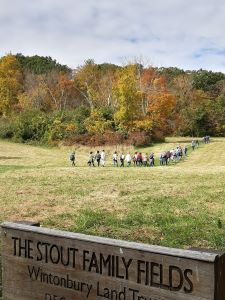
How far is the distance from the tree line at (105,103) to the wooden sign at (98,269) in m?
49.8

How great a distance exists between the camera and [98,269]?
3549 millimetres

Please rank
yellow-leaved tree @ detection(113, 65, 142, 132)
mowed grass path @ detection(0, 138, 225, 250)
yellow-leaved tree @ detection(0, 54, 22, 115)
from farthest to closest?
yellow-leaved tree @ detection(0, 54, 22, 115), yellow-leaved tree @ detection(113, 65, 142, 132), mowed grass path @ detection(0, 138, 225, 250)

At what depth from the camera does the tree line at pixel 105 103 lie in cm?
5731

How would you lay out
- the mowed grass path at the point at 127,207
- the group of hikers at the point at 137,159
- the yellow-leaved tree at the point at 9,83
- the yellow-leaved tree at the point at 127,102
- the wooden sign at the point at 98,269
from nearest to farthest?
1. the wooden sign at the point at 98,269
2. the mowed grass path at the point at 127,207
3. the group of hikers at the point at 137,159
4. the yellow-leaved tree at the point at 127,102
5. the yellow-leaved tree at the point at 9,83

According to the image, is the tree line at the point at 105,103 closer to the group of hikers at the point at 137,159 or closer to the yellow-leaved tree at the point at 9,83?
the yellow-leaved tree at the point at 9,83

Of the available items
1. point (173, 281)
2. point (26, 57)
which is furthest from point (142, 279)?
point (26, 57)

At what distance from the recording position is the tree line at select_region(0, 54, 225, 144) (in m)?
57.3

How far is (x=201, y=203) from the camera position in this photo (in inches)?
516

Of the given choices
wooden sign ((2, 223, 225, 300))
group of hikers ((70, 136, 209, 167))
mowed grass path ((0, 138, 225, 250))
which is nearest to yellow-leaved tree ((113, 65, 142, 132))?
group of hikers ((70, 136, 209, 167))

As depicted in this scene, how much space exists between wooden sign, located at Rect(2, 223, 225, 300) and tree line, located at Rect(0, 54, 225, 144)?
49.8m

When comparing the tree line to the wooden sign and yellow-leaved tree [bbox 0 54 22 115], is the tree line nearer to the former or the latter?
yellow-leaved tree [bbox 0 54 22 115]

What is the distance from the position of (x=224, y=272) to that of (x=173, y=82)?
89.6 metres

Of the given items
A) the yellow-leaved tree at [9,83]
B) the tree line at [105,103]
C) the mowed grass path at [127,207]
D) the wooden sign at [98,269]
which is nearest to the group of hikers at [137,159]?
the tree line at [105,103]

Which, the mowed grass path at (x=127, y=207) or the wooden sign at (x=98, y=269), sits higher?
the wooden sign at (x=98, y=269)
